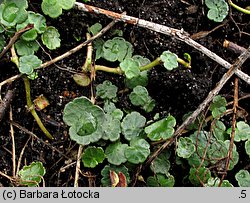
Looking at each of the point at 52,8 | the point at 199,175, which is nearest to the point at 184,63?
the point at 199,175

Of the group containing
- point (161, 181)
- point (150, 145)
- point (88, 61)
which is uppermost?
point (88, 61)

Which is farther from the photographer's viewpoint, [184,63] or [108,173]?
[184,63]

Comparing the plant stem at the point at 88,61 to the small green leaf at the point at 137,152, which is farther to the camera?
the plant stem at the point at 88,61

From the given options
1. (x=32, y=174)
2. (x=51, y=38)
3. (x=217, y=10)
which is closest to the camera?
(x=32, y=174)

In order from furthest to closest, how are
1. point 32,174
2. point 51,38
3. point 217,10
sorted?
point 217,10, point 51,38, point 32,174

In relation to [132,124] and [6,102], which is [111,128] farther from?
[6,102]

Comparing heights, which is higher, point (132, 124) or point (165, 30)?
point (165, 30)

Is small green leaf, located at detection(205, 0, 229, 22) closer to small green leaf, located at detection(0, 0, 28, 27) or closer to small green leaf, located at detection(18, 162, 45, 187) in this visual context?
small green leaf, located at detection(0, 0, 28, 27)

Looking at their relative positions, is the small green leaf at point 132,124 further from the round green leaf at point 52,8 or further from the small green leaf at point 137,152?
the round green leaf at point 52,8

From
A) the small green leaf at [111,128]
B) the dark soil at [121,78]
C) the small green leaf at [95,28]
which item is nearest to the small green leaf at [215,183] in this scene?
the dark soil at [121,78]
